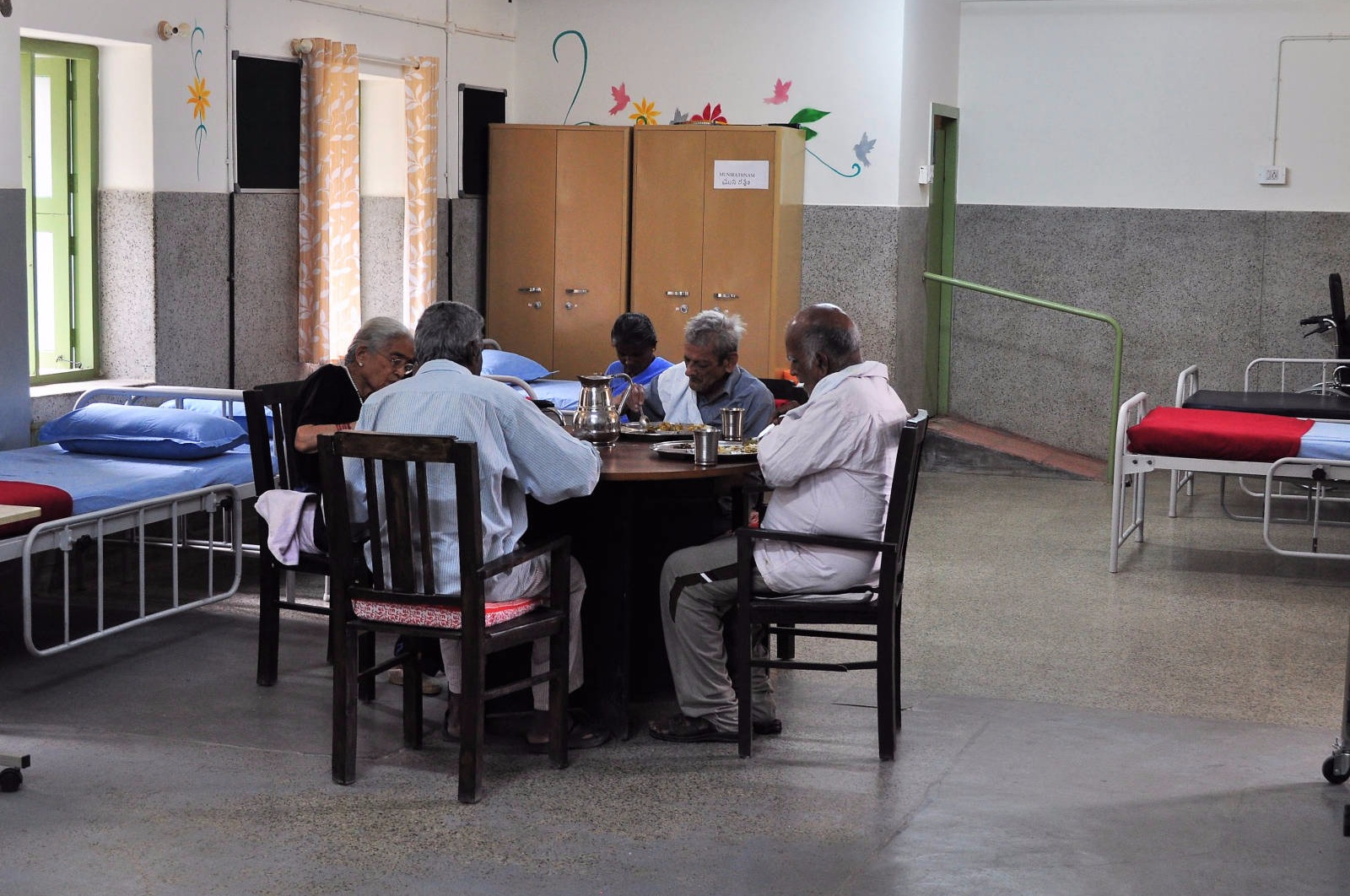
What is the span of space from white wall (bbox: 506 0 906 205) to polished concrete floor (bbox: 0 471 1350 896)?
4049 millimetres

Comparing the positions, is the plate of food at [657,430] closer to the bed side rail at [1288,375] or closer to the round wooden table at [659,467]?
the round wooden table at [659,467]

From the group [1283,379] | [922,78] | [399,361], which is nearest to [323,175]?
[399,361]

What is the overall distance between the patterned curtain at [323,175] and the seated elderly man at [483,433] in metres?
3.78

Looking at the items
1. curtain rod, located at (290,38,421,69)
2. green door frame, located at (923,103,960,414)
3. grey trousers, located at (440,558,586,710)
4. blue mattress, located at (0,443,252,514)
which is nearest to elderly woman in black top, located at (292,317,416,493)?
blue mattress, located at (0,443,252,514)

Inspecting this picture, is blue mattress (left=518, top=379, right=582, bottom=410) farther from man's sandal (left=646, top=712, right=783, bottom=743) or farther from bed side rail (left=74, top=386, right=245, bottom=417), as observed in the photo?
man's sandal (left=646, top=712, right=783, bottom=743)

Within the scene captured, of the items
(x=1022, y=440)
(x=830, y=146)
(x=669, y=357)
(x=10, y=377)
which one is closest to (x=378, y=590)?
(x=10, y=377)

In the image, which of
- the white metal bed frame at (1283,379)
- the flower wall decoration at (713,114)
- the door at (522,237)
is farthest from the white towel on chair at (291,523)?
the white metal bed frame at (1283,379)

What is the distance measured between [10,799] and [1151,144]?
7974 mm

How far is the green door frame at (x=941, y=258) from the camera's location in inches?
388

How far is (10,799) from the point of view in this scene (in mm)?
3693

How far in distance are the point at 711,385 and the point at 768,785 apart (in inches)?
62.7

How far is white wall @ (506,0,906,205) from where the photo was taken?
28.9ft

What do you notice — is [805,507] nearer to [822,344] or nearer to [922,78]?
[822,344]

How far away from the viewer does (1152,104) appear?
955 centimetres
